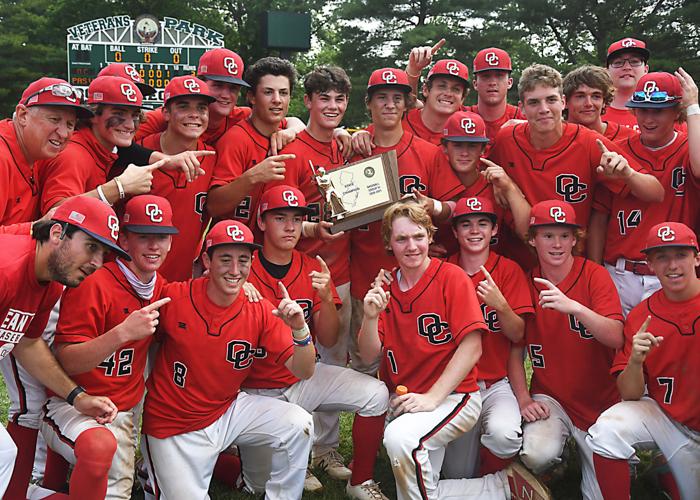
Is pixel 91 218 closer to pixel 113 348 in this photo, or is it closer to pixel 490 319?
pixel 113 348

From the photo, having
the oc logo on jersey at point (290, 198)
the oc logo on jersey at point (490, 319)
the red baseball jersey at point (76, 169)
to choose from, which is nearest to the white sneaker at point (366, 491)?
the oc logo on jersey at point (490, 319)

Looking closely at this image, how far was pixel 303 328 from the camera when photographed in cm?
518

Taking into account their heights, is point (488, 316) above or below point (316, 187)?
below

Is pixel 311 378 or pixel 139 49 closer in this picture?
pixel 311 378

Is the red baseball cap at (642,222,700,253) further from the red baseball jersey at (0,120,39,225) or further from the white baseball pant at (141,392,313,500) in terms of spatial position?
the red baseball jersey at (0,120,39,225)

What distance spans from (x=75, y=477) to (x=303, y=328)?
1.69m

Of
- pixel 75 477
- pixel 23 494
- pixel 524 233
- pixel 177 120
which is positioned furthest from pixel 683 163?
pixel 23 494

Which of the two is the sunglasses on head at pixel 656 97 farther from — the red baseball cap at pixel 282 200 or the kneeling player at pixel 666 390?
the red baseball cap at pixel 282 200

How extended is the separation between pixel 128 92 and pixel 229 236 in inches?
51.9

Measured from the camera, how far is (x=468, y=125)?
6.14m

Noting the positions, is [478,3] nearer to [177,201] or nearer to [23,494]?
[177,201]

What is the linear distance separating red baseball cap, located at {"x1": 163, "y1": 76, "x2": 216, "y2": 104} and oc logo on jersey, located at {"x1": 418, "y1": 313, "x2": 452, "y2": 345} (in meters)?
2.38

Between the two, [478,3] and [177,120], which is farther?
[478,3]

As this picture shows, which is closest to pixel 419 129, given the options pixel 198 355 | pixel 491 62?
pixel 491 62
